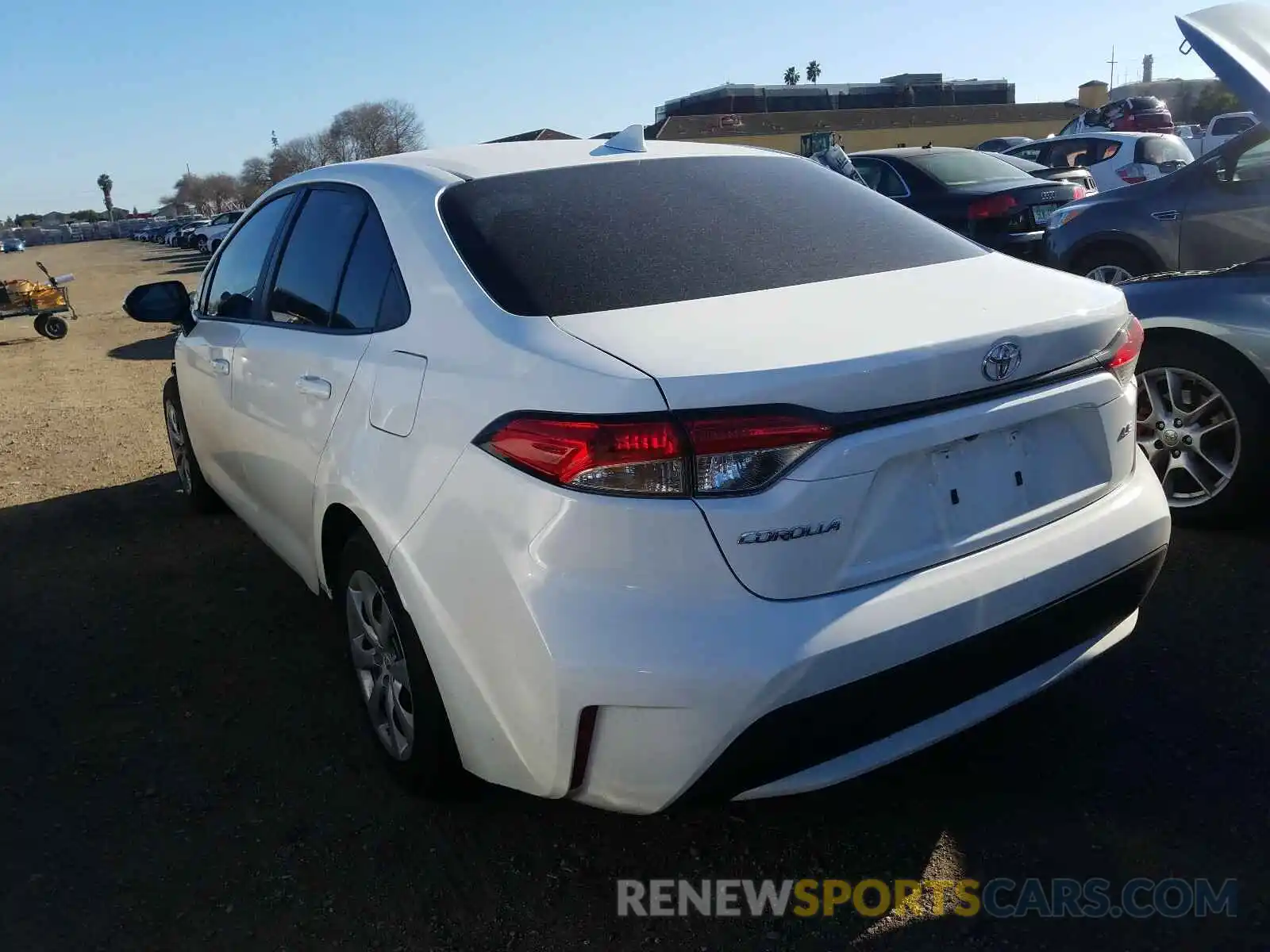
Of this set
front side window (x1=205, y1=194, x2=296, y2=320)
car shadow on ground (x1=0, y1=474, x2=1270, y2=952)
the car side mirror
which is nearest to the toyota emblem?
car shadow on ground (x1=0, y1=474, x2=1270, y2=952)

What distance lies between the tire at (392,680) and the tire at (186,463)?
2.49 meters

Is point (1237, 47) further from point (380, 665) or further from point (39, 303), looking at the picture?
point (39, 303)

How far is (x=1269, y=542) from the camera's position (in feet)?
13.2

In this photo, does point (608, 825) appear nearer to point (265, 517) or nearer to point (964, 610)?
point (964, 610)

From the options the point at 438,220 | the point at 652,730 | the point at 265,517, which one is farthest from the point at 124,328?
the point at 652,730

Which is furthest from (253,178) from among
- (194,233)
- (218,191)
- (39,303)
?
(39,303)

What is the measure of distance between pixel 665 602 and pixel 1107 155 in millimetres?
13773

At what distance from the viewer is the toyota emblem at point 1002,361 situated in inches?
84.0

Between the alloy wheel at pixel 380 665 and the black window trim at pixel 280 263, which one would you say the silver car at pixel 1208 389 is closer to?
the black window trim at pixel 280 263

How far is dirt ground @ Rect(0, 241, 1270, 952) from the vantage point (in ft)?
7.60

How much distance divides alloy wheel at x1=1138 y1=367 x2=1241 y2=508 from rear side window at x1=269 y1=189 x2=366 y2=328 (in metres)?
3.08

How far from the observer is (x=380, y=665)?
2.81 metres

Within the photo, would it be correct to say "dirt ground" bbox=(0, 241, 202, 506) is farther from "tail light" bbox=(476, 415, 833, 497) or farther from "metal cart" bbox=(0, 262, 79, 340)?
"tail light" bbox=(476, 415, 833, 497)

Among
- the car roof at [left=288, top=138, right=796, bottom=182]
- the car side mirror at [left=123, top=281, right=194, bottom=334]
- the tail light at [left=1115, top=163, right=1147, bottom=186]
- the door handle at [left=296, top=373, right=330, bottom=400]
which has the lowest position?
the tail light at [left=1115, top=163, right=1147, bottom=186]
